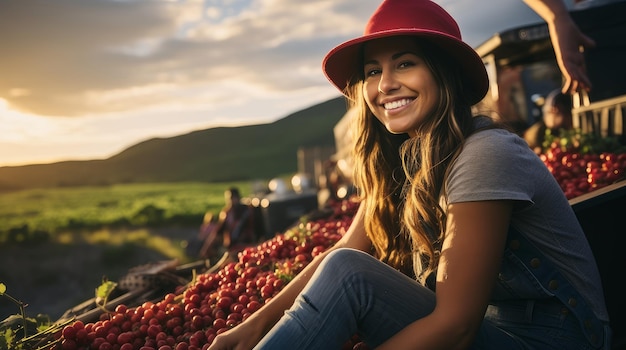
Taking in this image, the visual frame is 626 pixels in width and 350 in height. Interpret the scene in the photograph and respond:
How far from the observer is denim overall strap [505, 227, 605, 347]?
5.57 ft

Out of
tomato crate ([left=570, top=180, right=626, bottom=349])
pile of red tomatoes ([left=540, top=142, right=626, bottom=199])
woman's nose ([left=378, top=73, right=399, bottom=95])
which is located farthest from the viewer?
pile of red tomatoes ([left=540, top=142, right=626, bottom=199])

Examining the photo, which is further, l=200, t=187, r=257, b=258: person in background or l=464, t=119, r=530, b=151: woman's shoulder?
l=200, t=187, r=257, b=258: person in background

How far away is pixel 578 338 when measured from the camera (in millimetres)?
1688

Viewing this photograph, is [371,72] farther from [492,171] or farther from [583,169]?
[583,169]

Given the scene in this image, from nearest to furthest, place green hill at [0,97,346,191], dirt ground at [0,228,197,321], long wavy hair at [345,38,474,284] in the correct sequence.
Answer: long wavy hair at [345,38,474,284]
dirt ground at [0,228,197,321]
green hill at [0,97,346,191]

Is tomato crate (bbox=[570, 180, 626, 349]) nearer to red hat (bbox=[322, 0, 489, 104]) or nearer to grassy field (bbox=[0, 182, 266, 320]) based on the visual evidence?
red hat (bbox=[322, 0, 489, 104])

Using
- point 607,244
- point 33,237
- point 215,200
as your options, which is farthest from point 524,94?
point 215,200

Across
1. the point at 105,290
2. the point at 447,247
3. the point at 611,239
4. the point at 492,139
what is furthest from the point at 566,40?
the point at 105,290

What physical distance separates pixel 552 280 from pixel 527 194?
32 centimetres

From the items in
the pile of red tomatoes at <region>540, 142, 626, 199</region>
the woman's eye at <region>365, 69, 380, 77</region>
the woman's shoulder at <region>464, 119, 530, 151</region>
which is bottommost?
the pile of red tomatoes at <region>540, 142, 626, 199</region>

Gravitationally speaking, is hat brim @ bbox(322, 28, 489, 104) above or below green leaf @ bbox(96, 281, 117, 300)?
above

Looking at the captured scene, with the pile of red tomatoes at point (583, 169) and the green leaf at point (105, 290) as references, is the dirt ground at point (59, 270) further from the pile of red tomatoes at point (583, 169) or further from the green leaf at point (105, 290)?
the pile of red tomatoes at point (583, 169)

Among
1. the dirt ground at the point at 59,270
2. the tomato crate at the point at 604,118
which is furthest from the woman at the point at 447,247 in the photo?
the dirt ground at the point at 59,270

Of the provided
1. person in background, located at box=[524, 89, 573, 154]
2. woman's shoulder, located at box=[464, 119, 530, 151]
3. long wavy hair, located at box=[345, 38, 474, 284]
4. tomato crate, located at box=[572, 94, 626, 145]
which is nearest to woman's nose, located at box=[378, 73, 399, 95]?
long wavy hair, located at box=[345, 38, 474, 284]
